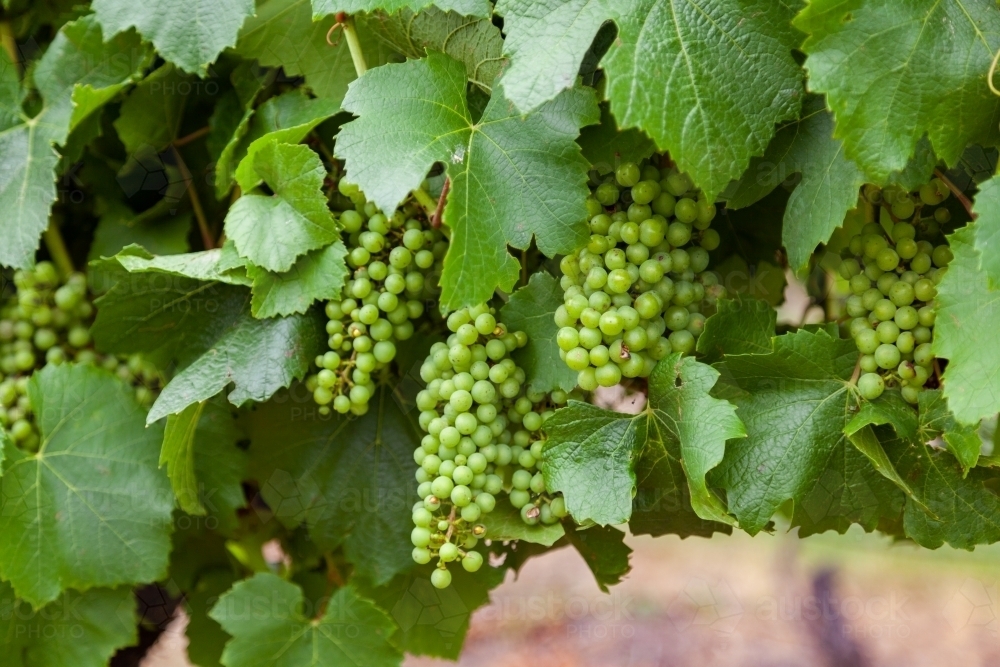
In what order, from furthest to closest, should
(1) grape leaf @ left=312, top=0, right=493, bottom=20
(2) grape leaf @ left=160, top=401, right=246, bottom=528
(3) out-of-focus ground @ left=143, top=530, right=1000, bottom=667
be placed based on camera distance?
(3) out-of-focus ground @ left=143, top=530, right=1000, bottom=667, (2) grape leaf @ left=160, top=401, right=246, bottom=528, (1) grape leaf @ left=312, top=0, right=493, bottom=20

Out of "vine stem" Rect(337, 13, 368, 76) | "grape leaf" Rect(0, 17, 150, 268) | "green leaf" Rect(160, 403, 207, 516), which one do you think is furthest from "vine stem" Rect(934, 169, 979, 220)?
"grape leaf" Rect(0, 17, 150, 268)

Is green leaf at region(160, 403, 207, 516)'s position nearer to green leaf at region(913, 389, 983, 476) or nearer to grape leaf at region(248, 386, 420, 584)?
grape leaf at region(248, 386, 420, 584)

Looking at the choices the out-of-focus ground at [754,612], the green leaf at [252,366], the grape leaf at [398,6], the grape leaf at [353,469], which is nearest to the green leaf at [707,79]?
the grape leaf at [398,6]

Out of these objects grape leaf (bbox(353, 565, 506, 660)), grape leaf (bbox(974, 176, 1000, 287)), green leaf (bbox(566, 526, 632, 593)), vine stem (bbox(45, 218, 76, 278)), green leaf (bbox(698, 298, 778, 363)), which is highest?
grape leaf (bbox(974, 176, 1000, 287))

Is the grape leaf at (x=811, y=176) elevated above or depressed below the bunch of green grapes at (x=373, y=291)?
above

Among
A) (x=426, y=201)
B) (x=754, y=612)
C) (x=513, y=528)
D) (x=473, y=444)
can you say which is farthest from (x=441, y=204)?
(x=754, y=612)

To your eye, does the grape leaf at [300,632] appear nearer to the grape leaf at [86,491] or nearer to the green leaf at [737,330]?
the grape leaf at [86,491]

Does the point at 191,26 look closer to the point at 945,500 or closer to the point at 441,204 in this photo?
the point at 441,204

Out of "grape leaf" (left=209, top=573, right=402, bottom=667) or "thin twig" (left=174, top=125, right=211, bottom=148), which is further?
"thin twig" (left=174, top=125, right=211, bottom=148)
